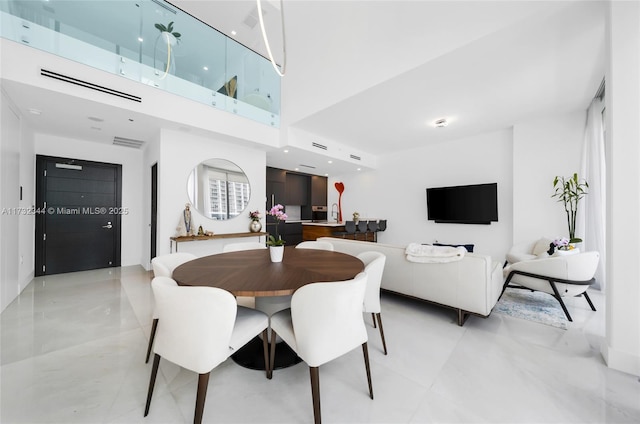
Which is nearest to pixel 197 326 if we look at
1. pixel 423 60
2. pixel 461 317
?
pixel 461 317

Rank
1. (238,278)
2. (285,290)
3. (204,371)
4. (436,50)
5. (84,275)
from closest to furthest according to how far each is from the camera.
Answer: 1. (204,371)
2. (285,290)
3. (238,278)
4. (436,50)
5. (84,275)

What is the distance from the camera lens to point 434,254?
251 cm

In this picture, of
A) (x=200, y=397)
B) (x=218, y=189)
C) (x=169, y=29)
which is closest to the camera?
(x=200, y=397)

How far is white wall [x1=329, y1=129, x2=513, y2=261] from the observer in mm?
4848

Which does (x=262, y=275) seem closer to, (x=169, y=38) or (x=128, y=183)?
(x=169, y=38)

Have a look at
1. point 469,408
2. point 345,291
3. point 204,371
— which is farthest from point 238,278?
point 469,408

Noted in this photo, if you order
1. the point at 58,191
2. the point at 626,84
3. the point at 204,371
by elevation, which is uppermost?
the point at 626,84

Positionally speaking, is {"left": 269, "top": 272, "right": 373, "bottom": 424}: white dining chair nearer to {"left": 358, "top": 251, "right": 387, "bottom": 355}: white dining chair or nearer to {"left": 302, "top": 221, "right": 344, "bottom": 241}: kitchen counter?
{"left": 358, "top": 251, "right": 387, "bottom": 355}: white dining chair

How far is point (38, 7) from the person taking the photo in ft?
9.49

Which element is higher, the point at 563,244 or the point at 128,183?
the point at 128,183

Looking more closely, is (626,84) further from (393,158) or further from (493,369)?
(393,158)

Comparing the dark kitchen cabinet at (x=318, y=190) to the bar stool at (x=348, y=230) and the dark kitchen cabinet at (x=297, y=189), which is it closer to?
the dark kitchen cabinet at (x=297, y=189)

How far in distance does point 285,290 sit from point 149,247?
459 cm

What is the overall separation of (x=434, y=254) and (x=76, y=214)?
6.29 m
